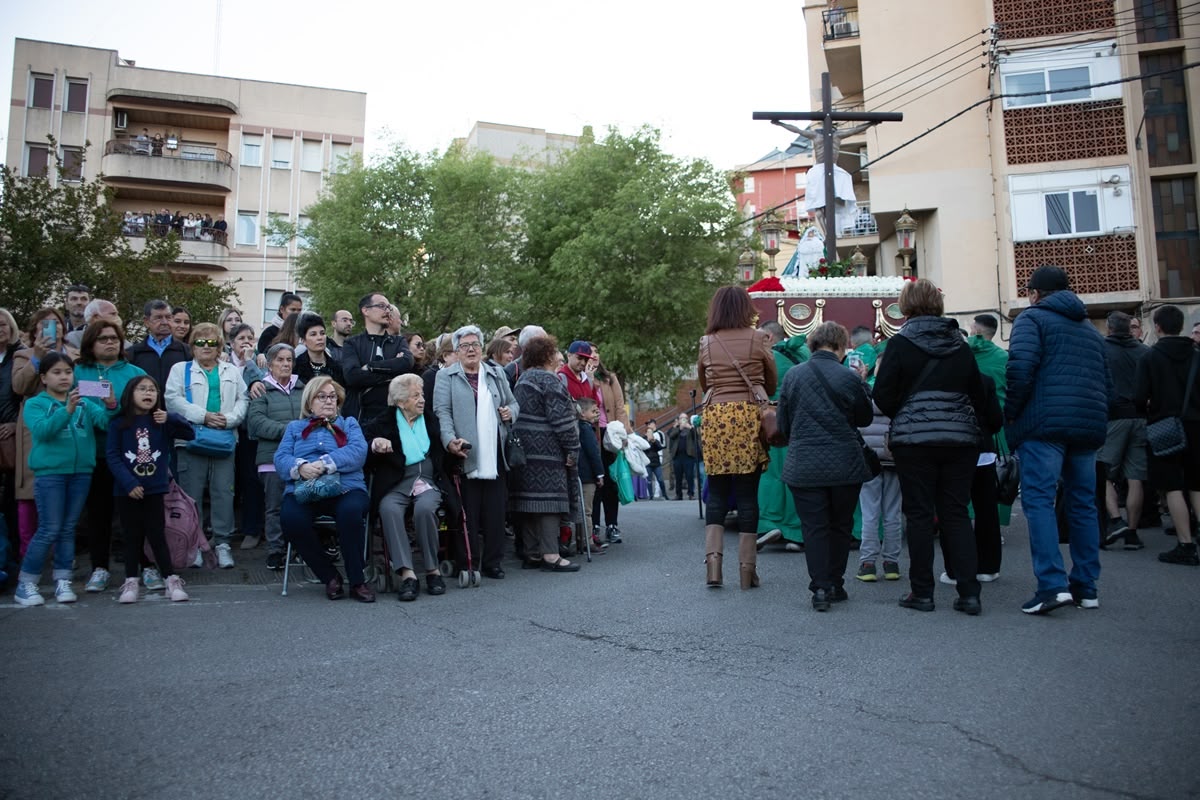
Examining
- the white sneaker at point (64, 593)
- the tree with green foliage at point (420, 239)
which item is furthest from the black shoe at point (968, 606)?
the tree with green foliage at point (420, 239)

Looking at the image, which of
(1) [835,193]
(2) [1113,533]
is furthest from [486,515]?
(1) [835,193]

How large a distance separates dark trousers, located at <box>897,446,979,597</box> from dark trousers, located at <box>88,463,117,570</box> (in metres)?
6.12

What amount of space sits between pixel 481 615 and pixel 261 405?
359 centimetres

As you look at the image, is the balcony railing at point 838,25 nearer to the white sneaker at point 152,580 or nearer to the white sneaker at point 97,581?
the white sneaker at point 152,580

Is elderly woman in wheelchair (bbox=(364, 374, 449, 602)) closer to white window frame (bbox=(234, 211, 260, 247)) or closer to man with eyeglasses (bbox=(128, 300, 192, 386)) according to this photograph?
man with eyeglasses (bbox=(128, 300, 192, 386))

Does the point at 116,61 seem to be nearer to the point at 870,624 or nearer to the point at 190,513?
the point at 190,513

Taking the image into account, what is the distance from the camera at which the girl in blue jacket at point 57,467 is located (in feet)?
23.2

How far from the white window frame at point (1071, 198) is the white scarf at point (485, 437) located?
82.9 ft

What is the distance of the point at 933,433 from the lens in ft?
20.5

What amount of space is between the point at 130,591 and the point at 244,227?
1728 inches

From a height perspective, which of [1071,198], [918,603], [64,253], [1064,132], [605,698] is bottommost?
[605,698]

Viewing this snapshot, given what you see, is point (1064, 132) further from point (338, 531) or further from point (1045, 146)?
point (338, 531)

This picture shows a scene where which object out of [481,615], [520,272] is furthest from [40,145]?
[481,615]

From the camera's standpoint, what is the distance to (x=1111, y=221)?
28500 mm
